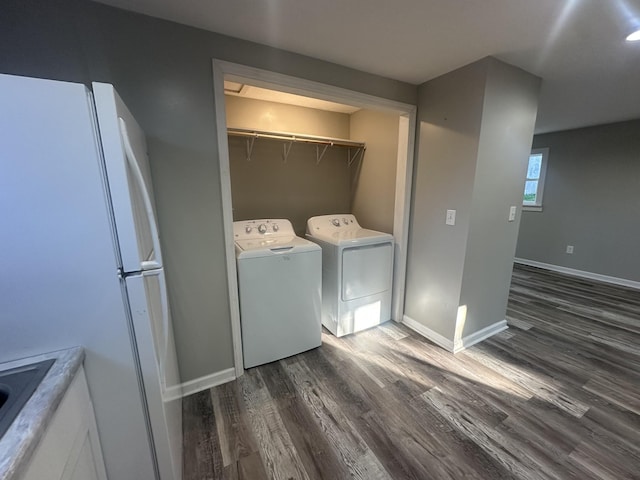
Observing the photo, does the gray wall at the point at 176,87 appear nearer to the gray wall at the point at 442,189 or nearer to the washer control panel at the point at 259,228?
the washer control panel at the point at 259,228

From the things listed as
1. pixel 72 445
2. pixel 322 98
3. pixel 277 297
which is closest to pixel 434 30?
pixel 322 98

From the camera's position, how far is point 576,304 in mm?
3125

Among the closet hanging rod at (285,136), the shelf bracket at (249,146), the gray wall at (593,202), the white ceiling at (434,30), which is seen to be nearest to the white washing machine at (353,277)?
the closet hanging rod at (285,136)

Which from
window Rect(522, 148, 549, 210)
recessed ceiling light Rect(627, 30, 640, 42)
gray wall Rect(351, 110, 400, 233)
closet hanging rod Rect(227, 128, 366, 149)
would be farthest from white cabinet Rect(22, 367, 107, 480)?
window Rect(522, 148, 549, 210)

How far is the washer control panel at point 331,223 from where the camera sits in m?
2.65

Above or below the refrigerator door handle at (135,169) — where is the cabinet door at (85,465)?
below

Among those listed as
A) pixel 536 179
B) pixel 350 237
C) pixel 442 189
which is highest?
pixel 536 179

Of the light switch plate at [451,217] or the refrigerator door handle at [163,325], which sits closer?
the refrigerator door handle at [163,325]

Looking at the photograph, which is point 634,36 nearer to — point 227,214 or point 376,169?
point 376,169

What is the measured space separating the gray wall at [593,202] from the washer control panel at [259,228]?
14.7 feet

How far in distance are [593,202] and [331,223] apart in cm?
406

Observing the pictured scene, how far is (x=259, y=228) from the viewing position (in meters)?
2.37

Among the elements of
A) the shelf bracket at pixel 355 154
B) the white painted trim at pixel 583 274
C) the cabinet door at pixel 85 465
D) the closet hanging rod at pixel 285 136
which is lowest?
the white painted trim at pixel 583 274

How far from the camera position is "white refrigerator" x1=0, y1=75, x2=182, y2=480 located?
737mm
